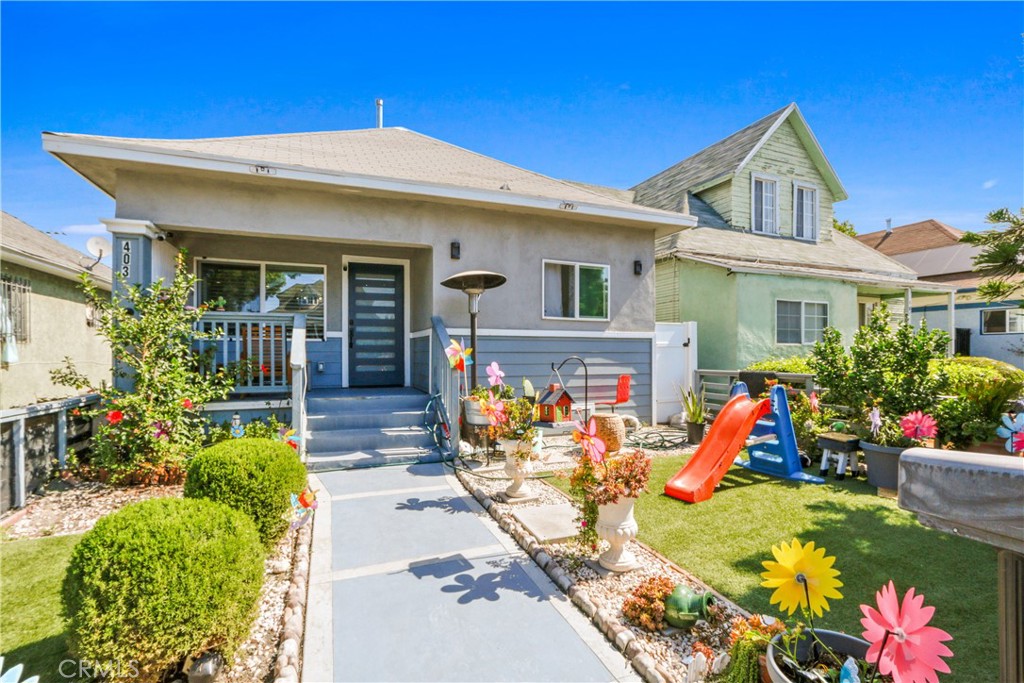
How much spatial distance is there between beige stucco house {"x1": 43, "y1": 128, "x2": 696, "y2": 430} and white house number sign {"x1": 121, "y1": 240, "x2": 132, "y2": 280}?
0.7 inches

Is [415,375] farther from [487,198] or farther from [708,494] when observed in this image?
[708,494]

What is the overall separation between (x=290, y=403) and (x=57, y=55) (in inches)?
282

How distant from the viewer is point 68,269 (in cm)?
965

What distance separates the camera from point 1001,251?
3.57 m

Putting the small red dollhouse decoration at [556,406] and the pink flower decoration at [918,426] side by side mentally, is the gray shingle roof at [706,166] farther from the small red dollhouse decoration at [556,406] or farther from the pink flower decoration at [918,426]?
the pink flower decoration at [918,426]

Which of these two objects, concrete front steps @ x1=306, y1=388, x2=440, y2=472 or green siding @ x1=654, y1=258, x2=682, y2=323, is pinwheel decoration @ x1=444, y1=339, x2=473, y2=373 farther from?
green siding @ x1=654, y1=258, x2=682, y2=323

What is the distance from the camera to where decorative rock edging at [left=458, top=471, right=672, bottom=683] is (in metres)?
2.37

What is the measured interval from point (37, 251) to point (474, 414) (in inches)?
386


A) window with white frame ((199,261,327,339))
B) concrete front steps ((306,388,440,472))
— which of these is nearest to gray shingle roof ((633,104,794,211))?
window with white frame ((199,261,327,339))

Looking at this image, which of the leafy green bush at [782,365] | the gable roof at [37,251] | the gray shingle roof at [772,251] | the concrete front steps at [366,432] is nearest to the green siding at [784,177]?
the gray shingle roof at [772,251]

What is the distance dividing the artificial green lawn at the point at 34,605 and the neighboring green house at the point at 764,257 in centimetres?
1138

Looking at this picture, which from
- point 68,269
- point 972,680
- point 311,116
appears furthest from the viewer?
point 311,116

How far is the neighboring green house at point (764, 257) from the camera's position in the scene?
1134cm

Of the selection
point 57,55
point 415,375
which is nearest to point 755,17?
point 415,375
